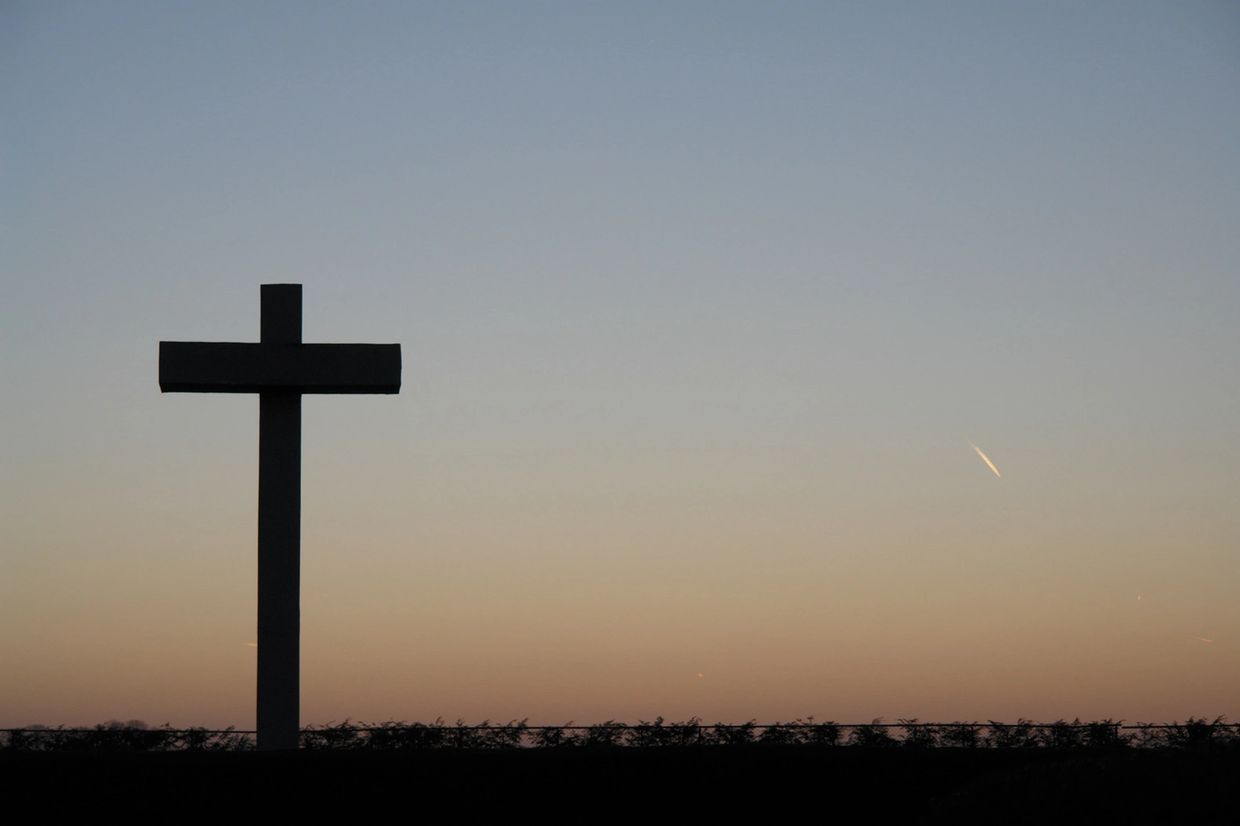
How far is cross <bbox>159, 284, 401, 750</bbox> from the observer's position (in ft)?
59.7

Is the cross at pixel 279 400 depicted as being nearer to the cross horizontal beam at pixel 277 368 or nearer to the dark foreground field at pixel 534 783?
the cross horizontal beam at pixel 277 368

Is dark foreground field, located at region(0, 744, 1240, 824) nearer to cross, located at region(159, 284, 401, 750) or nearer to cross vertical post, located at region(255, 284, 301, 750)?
cross vertical post, located at region(255, 284, 301, 750)

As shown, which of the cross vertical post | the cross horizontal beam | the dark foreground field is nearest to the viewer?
the dark foreground field

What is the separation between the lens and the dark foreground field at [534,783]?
49.6 ft

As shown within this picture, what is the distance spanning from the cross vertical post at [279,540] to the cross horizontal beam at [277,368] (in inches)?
7.8

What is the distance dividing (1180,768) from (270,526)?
34.3 feet

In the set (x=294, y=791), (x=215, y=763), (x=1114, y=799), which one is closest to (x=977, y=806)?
(x=1114, y=799)

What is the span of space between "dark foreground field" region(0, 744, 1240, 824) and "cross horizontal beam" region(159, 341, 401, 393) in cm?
438

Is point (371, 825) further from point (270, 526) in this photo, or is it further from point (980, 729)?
point (980, 729)

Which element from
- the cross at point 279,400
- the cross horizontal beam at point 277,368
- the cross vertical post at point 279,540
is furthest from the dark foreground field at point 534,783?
the cross horizontal beam at point 277,368

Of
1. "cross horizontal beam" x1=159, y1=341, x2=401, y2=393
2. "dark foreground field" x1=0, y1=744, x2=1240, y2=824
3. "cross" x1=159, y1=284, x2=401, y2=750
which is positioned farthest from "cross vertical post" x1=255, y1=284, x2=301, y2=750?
"dark foreground field" x1=0, y1=744, x2=1240, y2=824

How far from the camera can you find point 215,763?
16.2 meters

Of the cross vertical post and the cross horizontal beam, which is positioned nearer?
the cross vertical post

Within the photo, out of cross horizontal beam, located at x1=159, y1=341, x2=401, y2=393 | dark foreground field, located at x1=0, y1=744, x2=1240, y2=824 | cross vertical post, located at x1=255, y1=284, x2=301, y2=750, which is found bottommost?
dark foreground field, located at x1=0, y1=744, x2=1240, y2=824
